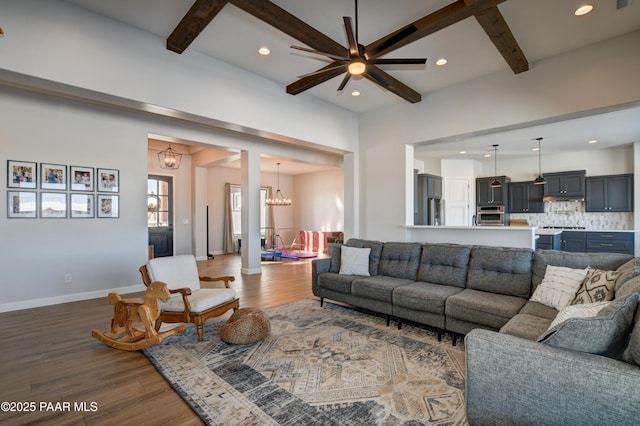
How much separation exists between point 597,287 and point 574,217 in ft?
24.4

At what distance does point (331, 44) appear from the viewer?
147 inches

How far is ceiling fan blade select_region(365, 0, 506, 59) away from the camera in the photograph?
2916 millimetres

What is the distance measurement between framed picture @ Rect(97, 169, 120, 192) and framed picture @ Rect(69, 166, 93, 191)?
115mm

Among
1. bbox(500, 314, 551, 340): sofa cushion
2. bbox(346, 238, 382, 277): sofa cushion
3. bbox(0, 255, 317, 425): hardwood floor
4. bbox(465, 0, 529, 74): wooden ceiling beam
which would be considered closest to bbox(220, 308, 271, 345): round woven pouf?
bbox(0, 255, 317, 425): hardwood floor

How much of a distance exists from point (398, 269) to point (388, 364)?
61.4 inches

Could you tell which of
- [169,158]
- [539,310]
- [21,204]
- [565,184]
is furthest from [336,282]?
[565,184]

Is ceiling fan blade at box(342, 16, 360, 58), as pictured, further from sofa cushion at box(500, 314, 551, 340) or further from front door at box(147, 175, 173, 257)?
front door at box(147, 175, 173, 257)

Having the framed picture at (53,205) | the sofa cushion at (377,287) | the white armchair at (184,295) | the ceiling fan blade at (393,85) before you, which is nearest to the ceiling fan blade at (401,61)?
the ceiling fan blade at (393,85)

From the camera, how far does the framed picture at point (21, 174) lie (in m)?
4.17

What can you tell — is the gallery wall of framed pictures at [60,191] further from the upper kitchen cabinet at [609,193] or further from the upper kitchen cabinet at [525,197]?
the upper kitchen cabinet at [609,193]

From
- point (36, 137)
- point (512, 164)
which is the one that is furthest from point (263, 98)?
point (512, 164)

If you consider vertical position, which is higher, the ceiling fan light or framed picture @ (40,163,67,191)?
the ceiling fan light

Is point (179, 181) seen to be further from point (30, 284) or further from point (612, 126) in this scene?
point (612, 126)

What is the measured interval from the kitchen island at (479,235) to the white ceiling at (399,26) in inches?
94.3
